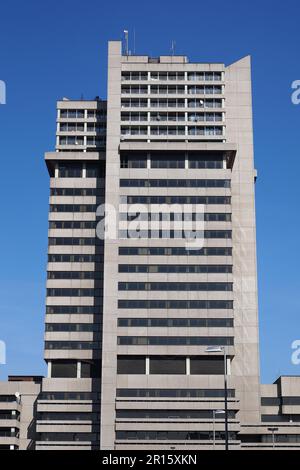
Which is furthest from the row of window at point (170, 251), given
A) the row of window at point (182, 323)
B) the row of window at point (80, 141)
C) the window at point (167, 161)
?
the row of window at point (80, 141)

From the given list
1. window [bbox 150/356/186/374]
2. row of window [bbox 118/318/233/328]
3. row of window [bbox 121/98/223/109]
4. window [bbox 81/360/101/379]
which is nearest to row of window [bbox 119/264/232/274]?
row of window [bbox 118/318/233/328]

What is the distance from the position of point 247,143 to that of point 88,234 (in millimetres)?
35939

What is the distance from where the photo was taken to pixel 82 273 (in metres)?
136

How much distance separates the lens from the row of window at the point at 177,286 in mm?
130125

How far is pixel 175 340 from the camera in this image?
418 ft

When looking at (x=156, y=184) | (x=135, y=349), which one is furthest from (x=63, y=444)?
(x=156, y=184)

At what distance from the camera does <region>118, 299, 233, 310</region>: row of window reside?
129 metres

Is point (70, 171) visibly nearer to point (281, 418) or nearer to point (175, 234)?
point (175, 234)

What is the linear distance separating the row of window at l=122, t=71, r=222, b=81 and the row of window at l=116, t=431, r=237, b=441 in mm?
65453

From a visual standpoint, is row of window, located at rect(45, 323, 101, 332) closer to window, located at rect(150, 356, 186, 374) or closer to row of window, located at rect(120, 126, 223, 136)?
window, located at rect(150, 356, 186, 374)

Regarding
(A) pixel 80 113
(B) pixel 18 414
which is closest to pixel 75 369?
(B) pixel 18 414

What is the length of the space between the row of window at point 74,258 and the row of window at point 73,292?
17.5 feet

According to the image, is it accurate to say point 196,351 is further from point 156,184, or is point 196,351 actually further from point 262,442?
point 156,184

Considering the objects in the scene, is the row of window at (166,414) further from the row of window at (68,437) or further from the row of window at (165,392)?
the row of window at (68,437)
